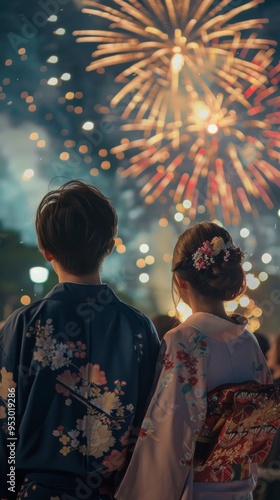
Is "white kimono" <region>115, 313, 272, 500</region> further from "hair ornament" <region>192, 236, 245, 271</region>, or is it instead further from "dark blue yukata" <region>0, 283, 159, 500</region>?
"hair ornament" <region>192, 236, 245, 271</region>

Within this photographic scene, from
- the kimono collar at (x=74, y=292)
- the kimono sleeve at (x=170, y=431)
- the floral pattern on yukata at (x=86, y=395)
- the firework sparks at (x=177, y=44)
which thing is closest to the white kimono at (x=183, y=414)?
the kimono sleeve at (x=170, y=431)

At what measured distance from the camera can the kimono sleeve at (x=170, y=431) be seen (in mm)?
1966

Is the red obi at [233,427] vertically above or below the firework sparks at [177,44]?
below

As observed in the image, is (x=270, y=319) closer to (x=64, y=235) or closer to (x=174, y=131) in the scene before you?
(x=174, y=131)

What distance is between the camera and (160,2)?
6.25 meters

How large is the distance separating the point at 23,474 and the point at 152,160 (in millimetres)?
5362

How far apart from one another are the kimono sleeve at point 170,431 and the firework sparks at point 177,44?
3942mm

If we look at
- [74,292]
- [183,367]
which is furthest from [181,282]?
[74,292]

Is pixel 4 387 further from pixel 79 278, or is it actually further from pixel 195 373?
pixel 195 373

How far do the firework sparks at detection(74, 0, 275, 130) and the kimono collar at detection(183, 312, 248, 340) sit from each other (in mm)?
3810

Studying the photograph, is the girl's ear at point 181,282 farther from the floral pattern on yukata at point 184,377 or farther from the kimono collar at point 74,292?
the kimono collar at point 74,292

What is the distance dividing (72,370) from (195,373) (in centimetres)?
38

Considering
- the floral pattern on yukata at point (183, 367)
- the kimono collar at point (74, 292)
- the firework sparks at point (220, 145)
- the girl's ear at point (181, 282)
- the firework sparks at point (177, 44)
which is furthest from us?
the firework sparks at point (220, 145)

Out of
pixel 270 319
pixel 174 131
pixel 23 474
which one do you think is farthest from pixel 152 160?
pixel 270 319
